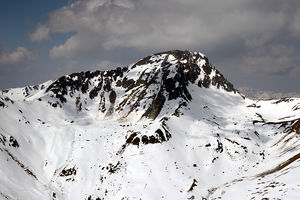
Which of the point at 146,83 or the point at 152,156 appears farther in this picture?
the point at 146,83

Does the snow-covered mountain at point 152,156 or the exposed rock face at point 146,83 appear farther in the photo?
the exposed rock face at point 146,83

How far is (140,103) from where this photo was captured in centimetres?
11294

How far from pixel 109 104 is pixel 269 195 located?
111559mm

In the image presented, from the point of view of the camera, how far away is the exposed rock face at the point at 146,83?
112m

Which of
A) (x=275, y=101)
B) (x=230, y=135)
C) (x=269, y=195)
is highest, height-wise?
(x=275, y=101)

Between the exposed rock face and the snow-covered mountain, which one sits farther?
the exposed rock face

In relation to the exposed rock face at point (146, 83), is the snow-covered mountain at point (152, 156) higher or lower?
lower

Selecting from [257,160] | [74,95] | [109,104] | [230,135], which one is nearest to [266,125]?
[230,135]

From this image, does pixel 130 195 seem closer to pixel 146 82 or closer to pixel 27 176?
pixel 27 176

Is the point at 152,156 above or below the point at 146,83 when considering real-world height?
below

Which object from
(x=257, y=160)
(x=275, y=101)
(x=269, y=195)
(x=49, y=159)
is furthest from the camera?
(x=275, y=101)

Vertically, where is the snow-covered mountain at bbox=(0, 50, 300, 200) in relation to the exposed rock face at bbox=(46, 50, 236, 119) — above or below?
below

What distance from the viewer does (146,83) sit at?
13212 cm

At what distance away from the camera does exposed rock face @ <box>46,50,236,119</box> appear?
112188 millimetres
